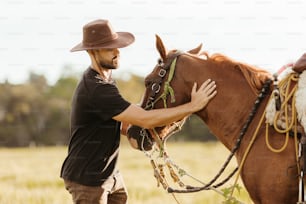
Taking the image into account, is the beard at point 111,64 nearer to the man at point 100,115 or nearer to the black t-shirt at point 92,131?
the man at point 100,115

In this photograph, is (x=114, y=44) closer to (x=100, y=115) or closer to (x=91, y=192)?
(x=100, y=115)

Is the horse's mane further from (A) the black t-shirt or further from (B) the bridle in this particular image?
(A) the black t-shirt

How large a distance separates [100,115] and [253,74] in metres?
1.39

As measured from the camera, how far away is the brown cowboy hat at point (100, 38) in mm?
6254

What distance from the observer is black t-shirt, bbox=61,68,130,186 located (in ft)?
20.0

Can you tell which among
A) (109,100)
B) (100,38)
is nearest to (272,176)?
(109,100)

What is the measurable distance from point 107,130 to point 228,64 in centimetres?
123

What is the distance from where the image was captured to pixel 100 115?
6184 mm

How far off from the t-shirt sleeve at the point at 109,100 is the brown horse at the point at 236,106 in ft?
1.13

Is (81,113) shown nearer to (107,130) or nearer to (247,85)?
(107,130)

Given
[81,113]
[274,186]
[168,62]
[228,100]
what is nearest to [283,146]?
[274,186]

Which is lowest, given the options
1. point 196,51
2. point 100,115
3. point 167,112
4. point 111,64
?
point 100,115

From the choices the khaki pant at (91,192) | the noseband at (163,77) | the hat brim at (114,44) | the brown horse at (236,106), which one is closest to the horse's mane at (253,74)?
the brown horse at (236,106)

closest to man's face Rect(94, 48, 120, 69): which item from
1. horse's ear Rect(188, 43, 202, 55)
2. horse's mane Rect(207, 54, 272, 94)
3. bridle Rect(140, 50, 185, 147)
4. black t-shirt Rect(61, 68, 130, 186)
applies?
black t-shirt Rect(61, 68, 130, 186)
